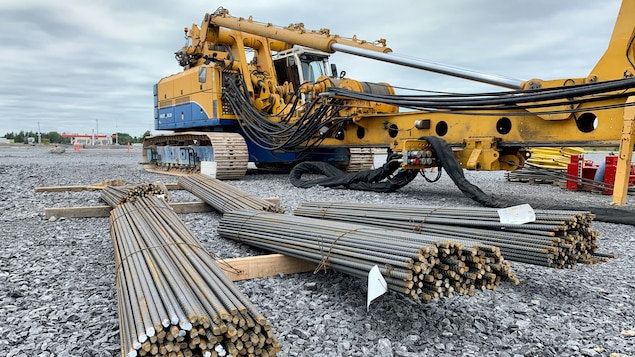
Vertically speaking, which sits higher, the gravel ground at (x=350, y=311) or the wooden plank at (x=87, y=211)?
the wooden plank at (x=87, y=211)

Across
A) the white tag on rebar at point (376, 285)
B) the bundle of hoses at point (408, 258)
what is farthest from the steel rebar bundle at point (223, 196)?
the white tag on rebar at point (376, 285)

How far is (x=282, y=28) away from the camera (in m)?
9.49

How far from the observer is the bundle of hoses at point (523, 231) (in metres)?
3.23

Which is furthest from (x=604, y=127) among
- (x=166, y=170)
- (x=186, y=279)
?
(x=166, y=170)

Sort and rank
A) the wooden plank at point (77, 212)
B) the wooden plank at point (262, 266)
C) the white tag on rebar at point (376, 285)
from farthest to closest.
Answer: the wooden plank at point (77, 212)
the wooden plank at point (262, 266)
the white tag on rebar at point (376, 285)

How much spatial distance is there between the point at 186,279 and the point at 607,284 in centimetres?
308

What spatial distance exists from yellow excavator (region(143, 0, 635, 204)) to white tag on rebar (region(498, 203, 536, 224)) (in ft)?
6.41

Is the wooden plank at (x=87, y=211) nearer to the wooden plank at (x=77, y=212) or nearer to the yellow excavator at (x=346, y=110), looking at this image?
the wooden plank at (x=77, y=212)

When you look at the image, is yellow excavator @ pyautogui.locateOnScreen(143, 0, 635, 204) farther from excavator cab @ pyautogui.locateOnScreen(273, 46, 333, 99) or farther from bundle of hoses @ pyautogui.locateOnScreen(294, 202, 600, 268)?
bundle of hoses @ pyautogui.locateOnScreen(294, 202, 600, 268)

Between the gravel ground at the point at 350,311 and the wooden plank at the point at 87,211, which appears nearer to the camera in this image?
the gravel ground at the point at 350,311

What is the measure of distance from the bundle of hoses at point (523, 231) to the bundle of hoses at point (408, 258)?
1.18 feet

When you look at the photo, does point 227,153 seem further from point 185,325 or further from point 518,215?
point 185,325

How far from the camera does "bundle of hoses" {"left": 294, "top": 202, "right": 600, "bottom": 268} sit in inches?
127

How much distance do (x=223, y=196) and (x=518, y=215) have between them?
382 cm
